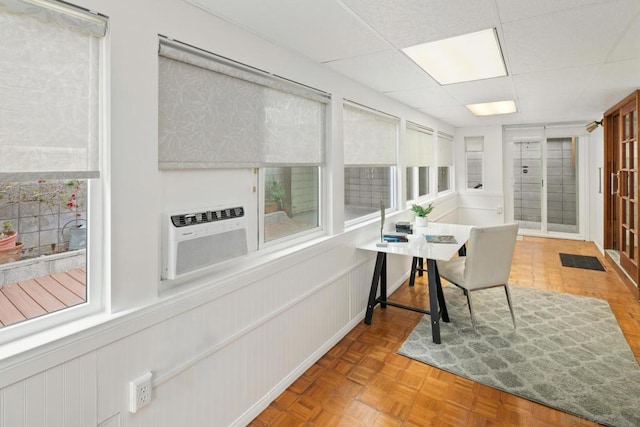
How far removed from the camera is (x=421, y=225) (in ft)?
13.6

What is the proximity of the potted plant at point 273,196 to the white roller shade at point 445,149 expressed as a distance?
4.18 meters

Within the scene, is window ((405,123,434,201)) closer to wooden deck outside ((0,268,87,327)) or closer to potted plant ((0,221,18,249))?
wooden deck outside ((0,268,87,327))

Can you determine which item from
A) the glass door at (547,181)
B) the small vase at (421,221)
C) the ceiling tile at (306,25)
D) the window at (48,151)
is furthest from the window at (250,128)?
the glass door at (547,181)

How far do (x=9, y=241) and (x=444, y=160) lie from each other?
20.0ft

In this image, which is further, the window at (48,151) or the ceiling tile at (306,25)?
the ceiling tile at (306,25)

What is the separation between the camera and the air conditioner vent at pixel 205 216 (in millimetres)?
1689

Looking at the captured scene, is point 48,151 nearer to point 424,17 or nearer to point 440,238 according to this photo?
point 424,17

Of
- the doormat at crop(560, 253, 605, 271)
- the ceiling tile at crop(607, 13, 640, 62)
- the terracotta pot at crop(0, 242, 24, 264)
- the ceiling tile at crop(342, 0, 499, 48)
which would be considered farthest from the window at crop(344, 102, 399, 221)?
the doormat at crop(560, 253, 605, 271)

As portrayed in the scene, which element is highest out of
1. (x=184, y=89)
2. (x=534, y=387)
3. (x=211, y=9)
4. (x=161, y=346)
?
(x=211, y=9)

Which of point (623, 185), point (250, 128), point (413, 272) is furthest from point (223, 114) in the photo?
point (623, 185)

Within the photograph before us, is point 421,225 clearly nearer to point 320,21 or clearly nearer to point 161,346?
point 320,21

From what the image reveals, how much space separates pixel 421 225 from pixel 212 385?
2989 mm

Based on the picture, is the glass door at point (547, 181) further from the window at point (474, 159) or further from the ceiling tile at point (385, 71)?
the ceiling tile at point (385, 71)

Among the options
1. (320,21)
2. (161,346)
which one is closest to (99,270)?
(161,346)
